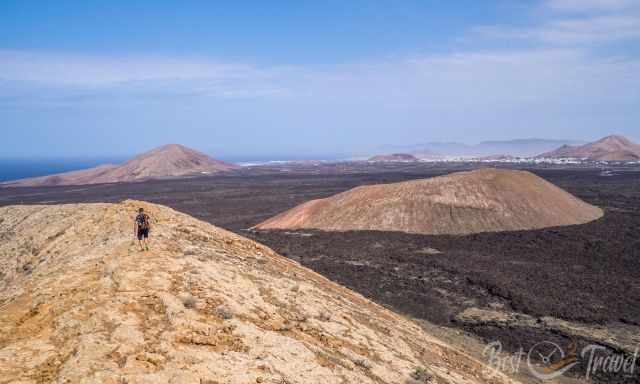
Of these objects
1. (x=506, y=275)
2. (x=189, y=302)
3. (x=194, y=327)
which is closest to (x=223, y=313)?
(x=189, y=302)

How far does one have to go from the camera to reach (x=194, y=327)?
27.6ft

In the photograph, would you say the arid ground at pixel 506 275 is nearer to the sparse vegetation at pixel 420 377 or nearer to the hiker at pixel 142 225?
the sparse vegetation at pixel 420 377

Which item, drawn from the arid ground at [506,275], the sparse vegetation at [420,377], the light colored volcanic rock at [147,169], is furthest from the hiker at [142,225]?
the light colored volcanic rock at [147,169]

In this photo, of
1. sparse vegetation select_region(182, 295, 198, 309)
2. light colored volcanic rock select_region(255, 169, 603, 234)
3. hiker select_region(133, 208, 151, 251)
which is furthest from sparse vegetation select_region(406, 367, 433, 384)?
light colored volcanic rock select_region(255, 169, 603, 234)

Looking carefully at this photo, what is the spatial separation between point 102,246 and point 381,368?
8.80m

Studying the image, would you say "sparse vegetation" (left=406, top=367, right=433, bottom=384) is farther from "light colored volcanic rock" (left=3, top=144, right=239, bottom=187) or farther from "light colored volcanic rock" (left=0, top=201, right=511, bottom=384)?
"light colored volcanic rock" (left=3, top=144, right=239, bottom=187)

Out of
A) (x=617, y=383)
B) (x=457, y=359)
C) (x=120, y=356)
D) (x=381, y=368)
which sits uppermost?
(x=120, y=356)

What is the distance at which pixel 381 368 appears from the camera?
955cm

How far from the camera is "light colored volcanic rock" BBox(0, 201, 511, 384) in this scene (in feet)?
23.7

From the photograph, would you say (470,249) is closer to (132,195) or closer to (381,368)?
(381,368)

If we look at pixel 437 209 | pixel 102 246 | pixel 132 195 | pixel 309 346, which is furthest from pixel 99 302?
pixel 132 195

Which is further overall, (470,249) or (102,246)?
(470,249)

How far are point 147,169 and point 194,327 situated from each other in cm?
13491

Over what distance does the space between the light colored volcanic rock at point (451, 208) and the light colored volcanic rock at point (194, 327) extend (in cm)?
2661
